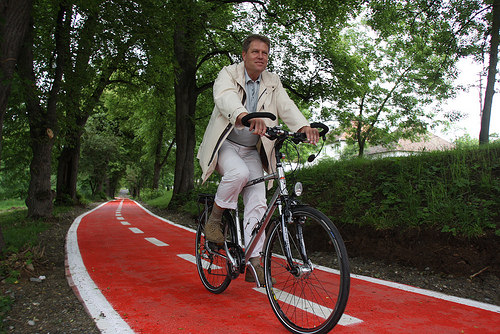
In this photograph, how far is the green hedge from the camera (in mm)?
4598

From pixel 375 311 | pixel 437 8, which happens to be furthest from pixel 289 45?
pixel 375 311

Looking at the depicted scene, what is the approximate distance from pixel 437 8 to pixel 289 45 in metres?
5.45

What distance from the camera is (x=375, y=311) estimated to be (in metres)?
3.20

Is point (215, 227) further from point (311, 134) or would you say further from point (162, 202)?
point (162, 202)

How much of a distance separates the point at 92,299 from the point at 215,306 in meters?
1.22

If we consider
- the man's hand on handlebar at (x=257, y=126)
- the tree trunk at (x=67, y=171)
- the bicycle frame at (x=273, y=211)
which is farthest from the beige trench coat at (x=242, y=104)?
the tree trunk at (x=67, y=171)

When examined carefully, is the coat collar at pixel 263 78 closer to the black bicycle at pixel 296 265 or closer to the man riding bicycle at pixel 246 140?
the man riding bicycle at pixel 246 140

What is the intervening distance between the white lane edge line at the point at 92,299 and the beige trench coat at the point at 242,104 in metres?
1.40

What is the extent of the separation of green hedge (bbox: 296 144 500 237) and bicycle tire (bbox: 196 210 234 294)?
2720 mm

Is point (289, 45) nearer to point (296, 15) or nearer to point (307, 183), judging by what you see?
point (296, 15)

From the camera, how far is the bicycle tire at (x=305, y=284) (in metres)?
2.25

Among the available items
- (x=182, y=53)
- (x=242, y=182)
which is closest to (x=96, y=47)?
(x=182, y=53)

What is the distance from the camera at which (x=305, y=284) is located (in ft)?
8.52

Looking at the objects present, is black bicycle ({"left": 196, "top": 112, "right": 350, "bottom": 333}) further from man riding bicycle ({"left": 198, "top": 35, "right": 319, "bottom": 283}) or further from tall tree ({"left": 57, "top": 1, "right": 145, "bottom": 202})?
tall tree ({"left": 57, "top": 1, "right": 145, "bottom": 202})
